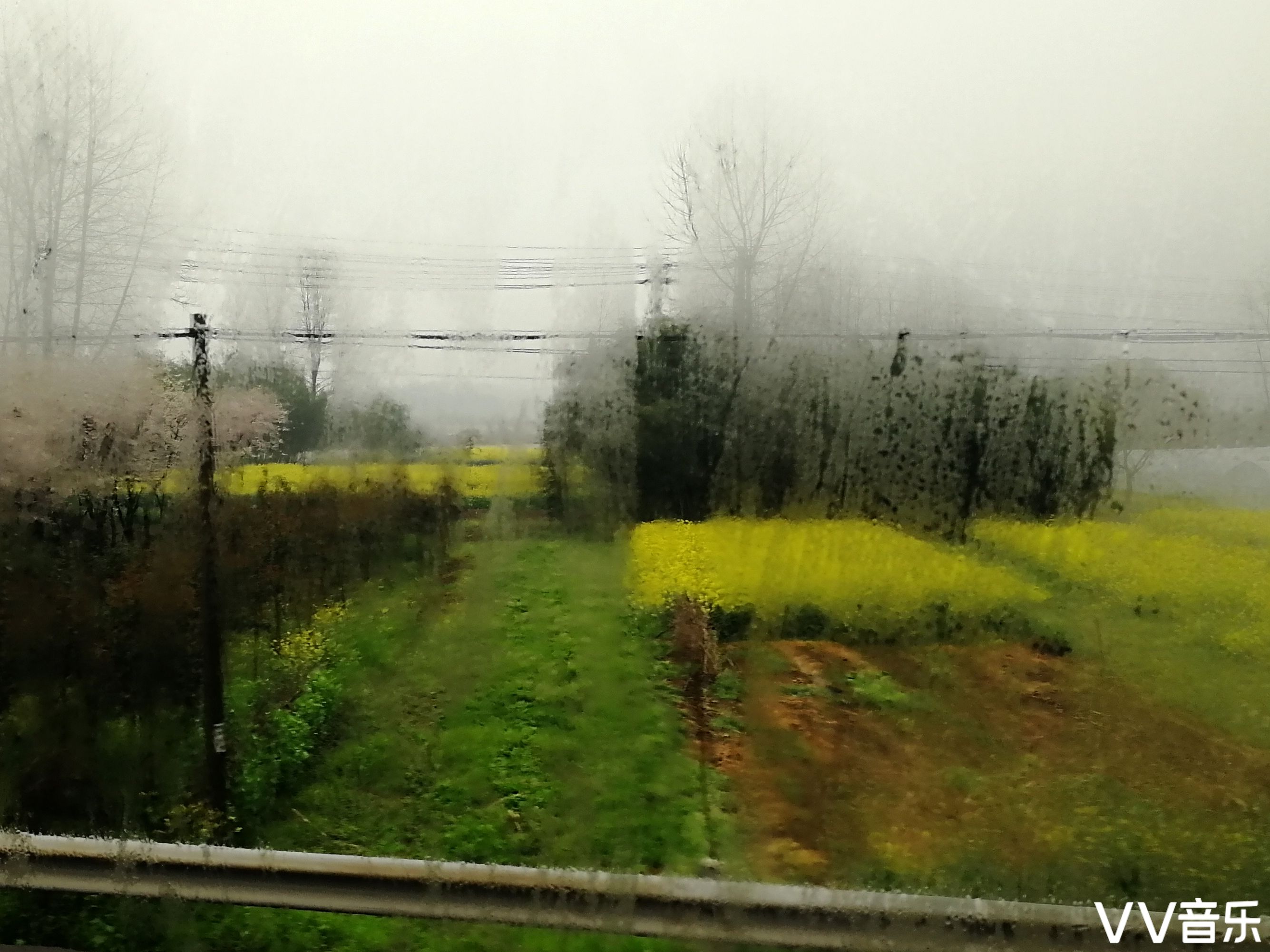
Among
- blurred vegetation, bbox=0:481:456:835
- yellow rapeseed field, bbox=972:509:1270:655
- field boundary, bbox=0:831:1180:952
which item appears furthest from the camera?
blurred vegetation, bbox=0:481:456:835

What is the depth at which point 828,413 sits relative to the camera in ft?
9.64

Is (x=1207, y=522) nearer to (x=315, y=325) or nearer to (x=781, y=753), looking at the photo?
(x=781, y=753)

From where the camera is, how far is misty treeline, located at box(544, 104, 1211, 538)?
9.35 ft

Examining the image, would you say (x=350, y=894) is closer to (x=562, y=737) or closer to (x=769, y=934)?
(x=562, y=737)

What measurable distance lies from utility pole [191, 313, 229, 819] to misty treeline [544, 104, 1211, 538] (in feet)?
4.08

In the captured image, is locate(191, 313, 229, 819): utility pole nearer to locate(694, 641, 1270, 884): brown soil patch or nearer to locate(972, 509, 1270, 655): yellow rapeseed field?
locate(694, 641, 1270, 884): brown soil patch

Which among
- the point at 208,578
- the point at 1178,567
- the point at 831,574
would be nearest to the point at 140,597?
the point at 208,578

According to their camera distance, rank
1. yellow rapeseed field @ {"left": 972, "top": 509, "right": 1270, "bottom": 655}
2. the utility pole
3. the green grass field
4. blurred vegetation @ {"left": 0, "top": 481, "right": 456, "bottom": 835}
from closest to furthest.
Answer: the green grass field
yellow rapeseed field @ {"left": 972, "top": 509, "right": 1270, "bottom": 655}
the utility pole
blurred vegetation @ {"left": 0, "top": 481, "right": 456, "bottom": 835}

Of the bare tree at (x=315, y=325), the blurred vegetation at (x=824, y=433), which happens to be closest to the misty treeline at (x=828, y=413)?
the blurred vegetation at (x=824, y=433)

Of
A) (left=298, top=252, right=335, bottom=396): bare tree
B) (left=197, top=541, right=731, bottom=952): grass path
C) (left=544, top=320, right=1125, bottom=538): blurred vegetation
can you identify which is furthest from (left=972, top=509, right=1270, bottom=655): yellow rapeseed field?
(left=298, top=252, right=335, bottom=396): bare tree

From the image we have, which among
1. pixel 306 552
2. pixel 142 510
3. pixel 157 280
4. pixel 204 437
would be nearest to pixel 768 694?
pixel 306 552

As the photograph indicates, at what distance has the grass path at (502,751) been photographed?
230 cm

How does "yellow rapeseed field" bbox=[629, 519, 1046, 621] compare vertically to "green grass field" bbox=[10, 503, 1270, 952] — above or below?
above

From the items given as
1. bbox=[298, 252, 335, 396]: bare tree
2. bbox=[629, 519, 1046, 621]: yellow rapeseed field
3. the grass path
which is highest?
bbox=[298, 252, 335, 396]: bare tree
